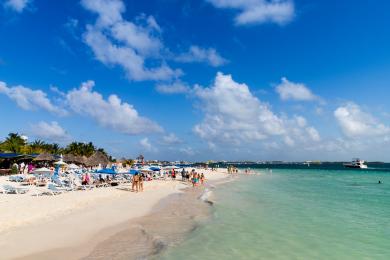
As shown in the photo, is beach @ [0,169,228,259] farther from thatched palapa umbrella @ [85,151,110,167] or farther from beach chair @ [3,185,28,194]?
thatched palapa umbrella @ [85,151,110,167]

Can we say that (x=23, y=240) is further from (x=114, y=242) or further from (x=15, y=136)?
(x=15, y=136)

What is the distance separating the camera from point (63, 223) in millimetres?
12938

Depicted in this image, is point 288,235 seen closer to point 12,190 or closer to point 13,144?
point 12,190

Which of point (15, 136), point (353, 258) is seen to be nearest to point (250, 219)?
point (353, 258)

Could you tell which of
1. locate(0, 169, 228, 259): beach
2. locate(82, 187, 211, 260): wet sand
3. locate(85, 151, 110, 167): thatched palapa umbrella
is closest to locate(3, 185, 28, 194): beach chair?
locate(0, 169, 228, 259): beach

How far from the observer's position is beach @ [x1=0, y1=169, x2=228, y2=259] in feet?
31.6

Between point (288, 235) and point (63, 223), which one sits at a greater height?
point (63, 223)

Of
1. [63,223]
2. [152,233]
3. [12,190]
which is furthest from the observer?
[12,190]

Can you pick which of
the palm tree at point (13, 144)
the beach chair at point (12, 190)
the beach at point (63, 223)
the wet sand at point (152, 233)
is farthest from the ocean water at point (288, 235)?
the palm tree at point (13, 144)

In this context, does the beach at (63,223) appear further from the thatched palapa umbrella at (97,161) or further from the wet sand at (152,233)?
the thatched palapa umbrella at (97,161)

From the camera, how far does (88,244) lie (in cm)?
1059

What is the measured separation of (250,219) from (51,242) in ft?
31.4

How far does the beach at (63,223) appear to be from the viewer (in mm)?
9617

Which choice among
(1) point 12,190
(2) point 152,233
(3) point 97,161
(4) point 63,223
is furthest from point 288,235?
(3) point 97,161
